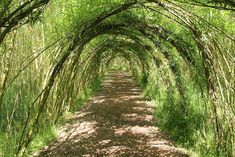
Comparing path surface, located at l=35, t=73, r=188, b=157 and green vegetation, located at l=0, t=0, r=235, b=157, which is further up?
green vegetation, located at l=0, t=0, r=235, b=157

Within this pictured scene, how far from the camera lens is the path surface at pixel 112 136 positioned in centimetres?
998

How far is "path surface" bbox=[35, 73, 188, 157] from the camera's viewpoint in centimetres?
998

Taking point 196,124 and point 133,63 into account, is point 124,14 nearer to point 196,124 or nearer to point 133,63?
point 196,124

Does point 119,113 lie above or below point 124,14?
below

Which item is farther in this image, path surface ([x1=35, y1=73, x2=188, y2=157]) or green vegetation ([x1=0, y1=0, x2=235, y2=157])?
path surface ([x1=35, y1=73, x2=188, y2=157])

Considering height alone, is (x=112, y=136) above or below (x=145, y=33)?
below

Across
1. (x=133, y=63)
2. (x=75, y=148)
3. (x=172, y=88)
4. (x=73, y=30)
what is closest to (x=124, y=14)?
(x=73, y=30)

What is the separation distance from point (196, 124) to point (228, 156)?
3.20 meters

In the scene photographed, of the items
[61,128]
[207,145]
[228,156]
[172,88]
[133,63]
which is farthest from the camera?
[133,63]

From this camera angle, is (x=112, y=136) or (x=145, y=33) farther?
(x=145, y=33)

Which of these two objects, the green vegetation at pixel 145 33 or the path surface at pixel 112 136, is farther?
the path surface at pixel 112 136

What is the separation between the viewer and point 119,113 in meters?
16.5

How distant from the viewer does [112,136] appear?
39.2ft

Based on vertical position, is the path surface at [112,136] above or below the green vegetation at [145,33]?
below
